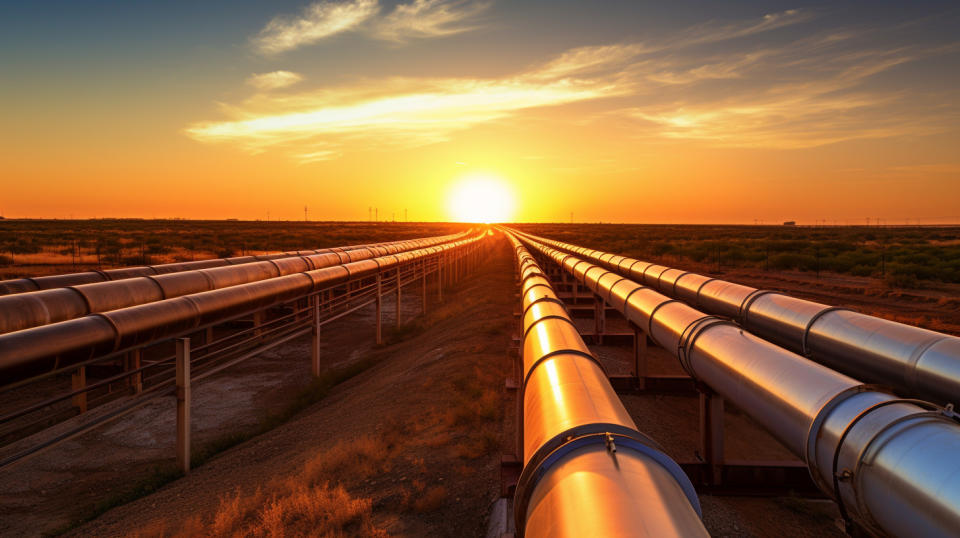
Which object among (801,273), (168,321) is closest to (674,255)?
(801,273)

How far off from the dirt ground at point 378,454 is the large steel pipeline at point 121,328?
2.72m

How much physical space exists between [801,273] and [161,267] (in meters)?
45.4

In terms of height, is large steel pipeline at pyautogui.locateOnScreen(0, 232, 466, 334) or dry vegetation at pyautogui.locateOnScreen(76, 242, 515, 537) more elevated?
large steel pipeline at pyautogui.locateOnScreen(0, 232, 466, 334)

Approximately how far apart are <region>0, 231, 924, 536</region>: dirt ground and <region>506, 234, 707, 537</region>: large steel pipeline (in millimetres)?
3514

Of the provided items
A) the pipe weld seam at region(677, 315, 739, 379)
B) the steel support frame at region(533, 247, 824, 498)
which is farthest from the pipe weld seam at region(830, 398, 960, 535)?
the steel support frame at region(533, 247, 824, 498)

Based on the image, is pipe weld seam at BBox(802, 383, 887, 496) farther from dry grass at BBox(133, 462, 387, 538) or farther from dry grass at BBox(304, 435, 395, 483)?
dry grass at BBox(304, 435, 395, 483)

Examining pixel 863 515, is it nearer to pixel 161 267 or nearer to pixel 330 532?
pixel 330 532

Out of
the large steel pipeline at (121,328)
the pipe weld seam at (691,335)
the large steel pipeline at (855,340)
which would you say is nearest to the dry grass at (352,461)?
the large steel pipeline at (121,328)

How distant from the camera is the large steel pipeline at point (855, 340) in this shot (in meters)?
5.50

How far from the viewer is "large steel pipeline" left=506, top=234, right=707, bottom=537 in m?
2.55

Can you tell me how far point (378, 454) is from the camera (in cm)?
881

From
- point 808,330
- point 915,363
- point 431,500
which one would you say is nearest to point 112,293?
point 431,500

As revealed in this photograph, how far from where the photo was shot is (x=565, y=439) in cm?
343

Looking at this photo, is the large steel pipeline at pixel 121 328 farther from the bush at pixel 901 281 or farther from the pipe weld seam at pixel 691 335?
the bush at pixel 901 281
